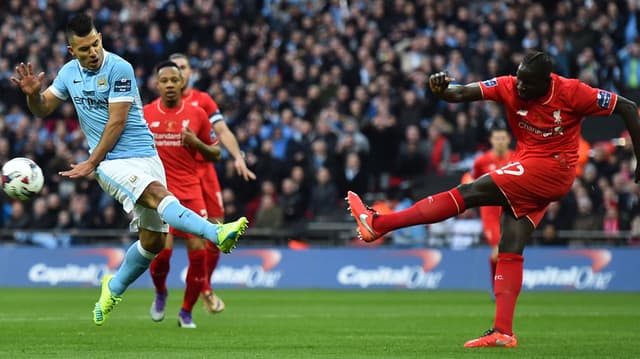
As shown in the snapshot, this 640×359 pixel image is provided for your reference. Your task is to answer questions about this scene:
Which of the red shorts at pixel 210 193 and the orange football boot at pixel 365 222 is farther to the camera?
the red shorts at pixel 210 193

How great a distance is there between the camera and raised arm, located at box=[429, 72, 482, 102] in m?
10.3

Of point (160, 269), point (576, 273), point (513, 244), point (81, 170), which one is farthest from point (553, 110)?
point (576, 273)

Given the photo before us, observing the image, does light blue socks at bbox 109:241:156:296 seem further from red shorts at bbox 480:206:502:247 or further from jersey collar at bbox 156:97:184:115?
red shorts at bbox 480:206:502:247

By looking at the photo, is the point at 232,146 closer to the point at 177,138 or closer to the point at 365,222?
the point at 177,138

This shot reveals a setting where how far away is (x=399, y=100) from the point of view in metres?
26.5

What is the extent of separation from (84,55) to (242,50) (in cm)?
1873

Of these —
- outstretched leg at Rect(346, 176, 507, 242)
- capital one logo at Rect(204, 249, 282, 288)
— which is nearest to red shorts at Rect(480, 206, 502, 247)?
capital one logo at Rect(204, 249, 282, 288)

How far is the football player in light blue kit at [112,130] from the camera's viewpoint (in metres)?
11.0

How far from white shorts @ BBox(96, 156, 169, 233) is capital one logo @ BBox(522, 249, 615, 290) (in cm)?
1295

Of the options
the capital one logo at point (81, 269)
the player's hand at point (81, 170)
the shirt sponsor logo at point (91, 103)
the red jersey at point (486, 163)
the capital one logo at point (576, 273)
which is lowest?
the capital one logo at point (81, 269)

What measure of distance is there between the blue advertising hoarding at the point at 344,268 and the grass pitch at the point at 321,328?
2542mm

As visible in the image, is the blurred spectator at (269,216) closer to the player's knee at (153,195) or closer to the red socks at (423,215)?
the player's knee at (153,195)

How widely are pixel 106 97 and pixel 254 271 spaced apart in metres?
13.3

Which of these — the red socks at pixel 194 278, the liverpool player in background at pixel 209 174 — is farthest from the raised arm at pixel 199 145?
the red socks at pixel 194 278
